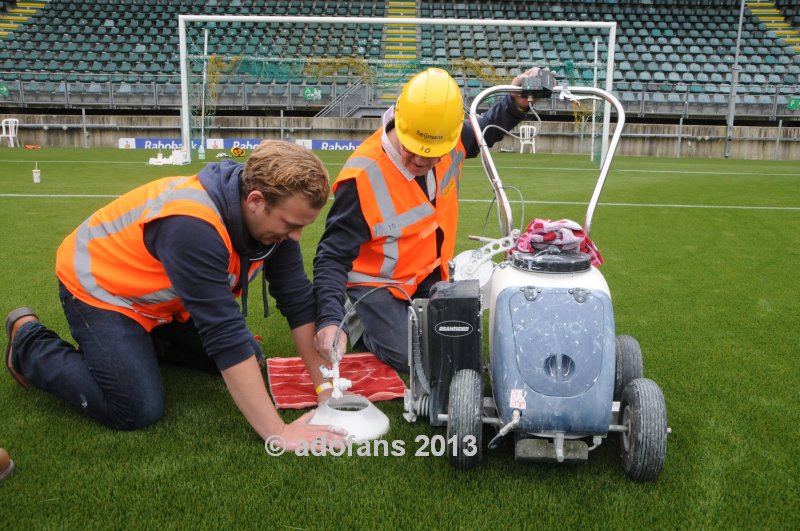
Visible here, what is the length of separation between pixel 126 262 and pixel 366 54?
49.8 ft

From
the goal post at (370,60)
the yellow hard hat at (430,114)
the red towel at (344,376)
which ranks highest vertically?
the goal post at (370,60)

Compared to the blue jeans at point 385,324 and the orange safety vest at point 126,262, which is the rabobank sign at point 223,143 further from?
the orange safety vest at point 126,262

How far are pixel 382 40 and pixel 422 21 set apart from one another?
8860 millimetres

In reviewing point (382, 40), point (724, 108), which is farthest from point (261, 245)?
point (724, 108)

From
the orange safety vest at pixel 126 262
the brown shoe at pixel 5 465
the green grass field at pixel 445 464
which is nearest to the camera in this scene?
the green grass field at pixel 445 464

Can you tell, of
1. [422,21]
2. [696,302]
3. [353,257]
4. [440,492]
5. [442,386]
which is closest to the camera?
[440,492]

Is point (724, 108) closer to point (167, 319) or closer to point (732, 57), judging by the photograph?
point (732, 57)

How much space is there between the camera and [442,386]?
83.4 inches

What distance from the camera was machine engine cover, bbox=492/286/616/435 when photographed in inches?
71.2

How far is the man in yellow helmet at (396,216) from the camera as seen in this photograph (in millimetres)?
2406

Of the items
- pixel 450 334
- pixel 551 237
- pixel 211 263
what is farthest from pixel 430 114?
pixel 211 263

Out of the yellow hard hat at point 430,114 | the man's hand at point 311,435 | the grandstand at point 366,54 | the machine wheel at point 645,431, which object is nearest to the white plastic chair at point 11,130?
the grandstand at point 366,54

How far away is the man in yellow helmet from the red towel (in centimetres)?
9

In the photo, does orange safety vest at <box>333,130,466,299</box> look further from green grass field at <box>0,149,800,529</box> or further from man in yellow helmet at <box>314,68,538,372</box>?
green grass field at <box>0,149,800,529</box>
